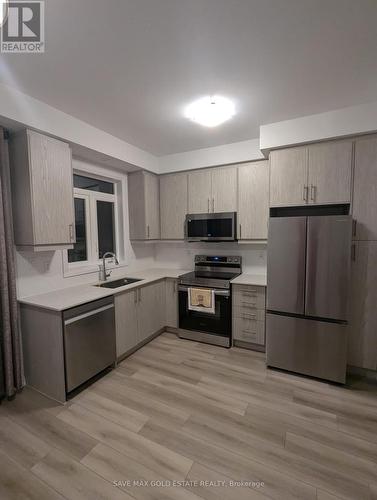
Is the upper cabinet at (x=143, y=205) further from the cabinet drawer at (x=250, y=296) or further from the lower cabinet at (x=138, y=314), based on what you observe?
Result: the cabinet drawer at (x=250, y=296)

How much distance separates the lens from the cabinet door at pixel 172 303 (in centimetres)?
333

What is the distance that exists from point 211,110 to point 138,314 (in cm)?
240

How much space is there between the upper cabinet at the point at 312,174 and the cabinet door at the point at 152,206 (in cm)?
178

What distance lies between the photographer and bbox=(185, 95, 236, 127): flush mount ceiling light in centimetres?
208

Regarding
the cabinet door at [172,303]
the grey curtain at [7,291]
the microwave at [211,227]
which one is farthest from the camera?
the cabinet door at [172,303]

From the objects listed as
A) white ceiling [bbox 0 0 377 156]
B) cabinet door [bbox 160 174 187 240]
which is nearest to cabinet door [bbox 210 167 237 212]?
cabinet door [bbox 160 174 187 240]

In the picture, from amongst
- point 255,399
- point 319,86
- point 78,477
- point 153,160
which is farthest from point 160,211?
point 78,477

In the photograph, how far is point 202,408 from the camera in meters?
1.99

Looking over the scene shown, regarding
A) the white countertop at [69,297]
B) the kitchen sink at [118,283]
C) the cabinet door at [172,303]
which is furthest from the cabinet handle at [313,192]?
the kitchen sink at [118,283]

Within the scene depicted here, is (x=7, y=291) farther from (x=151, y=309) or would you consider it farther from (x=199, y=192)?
(x=199, y=192)

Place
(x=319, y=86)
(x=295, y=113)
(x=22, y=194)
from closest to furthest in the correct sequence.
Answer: (x=319, y=86) → (x=22, y=194) → (x=295, y=113)

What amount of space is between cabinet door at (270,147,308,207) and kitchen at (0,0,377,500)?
0.02 m

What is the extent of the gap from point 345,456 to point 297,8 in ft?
8.95

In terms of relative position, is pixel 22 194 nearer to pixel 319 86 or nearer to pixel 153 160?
pixel 153 160
